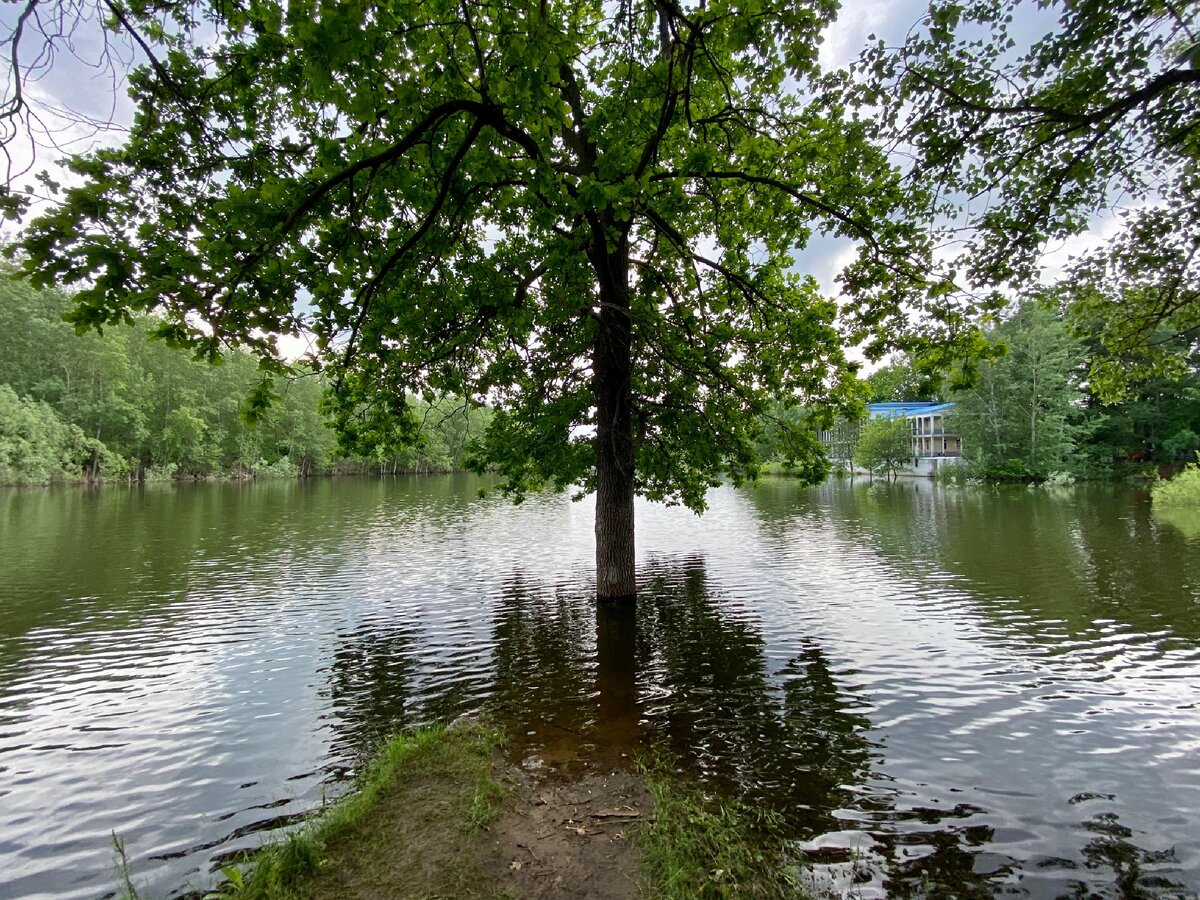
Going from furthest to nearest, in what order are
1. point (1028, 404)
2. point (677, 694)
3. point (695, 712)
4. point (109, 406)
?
point (109, 406) → point (1028, 404) → point (677, 694) → point (695, 712)

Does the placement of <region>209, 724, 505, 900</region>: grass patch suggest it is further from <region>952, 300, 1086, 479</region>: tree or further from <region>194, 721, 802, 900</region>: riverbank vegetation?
<region>952, 300, 1086, 479</region>: tree

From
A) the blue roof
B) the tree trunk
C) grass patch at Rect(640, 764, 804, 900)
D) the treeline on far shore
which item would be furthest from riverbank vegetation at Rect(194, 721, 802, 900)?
the blue roof

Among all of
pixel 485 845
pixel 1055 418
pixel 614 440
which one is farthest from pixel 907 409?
pixel 485 845

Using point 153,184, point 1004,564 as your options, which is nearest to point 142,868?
point 153,184

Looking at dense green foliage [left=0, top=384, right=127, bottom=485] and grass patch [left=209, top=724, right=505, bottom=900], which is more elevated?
dense green foliage [left=0, top=384, right=127, bottom=485]

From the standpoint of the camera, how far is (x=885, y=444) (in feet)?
261

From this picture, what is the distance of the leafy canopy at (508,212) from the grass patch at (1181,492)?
35360mm

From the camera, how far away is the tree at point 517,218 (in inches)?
199

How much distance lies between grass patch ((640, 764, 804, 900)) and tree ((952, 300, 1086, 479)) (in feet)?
200

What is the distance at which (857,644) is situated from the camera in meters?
11.3

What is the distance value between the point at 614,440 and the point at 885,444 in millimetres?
78973

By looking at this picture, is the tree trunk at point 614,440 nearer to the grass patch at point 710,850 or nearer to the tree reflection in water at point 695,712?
the tree reflection in water at point 695,712

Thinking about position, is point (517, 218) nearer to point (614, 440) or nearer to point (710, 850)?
point (614, 440)

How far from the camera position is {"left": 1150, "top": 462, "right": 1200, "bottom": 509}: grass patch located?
31914mm
